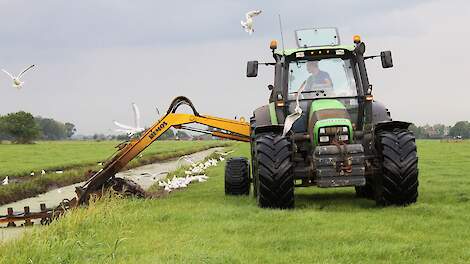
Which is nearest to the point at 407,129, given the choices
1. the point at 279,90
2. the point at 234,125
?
the point at 279,90

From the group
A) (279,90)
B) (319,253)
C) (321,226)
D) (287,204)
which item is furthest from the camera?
(279,90)

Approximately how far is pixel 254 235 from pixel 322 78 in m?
4.86

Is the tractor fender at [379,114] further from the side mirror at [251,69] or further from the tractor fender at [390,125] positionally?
the side mirror at [251,69]

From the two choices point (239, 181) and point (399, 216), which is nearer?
point (399, 216)

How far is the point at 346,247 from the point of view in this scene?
25.5ft

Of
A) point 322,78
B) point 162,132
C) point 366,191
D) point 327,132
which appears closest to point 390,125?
point 327,132

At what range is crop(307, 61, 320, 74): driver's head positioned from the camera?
12.9 m

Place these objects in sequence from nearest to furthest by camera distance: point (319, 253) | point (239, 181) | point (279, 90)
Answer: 1. point (319, 253)
2. point (279, 90)
3. point (239, 181)

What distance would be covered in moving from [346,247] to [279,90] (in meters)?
5.58

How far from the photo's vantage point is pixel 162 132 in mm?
14969

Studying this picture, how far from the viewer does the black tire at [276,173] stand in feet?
36.7

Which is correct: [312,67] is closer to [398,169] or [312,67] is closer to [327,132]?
[327,132]

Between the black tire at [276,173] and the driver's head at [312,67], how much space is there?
2091mm

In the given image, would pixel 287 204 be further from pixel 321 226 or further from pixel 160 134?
pixel 160 134
